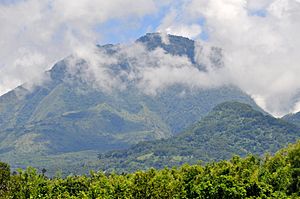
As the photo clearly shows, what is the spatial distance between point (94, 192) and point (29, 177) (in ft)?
118

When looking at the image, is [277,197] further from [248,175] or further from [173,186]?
[173,186]

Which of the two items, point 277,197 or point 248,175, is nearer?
point 277,197

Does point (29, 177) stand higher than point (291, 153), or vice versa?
point (291, 153)

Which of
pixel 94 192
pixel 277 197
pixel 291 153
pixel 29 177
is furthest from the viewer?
pixel 291 153

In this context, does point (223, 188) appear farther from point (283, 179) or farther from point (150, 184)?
point (283, 179)

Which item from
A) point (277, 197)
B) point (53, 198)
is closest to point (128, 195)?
point (53, 198)

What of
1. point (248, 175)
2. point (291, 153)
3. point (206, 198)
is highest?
point (291, 153)

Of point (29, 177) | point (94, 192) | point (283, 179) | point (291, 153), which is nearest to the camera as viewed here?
point (94, 192)

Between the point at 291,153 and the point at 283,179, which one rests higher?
the point at 291,153

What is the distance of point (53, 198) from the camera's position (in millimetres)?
133500

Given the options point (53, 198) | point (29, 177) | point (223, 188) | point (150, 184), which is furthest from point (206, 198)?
point (29, 177)

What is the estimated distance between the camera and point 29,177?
14300 cm

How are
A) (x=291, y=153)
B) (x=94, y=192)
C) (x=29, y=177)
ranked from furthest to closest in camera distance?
1. (x=291, y=153)
2. (x=29, y=177)
3. (x=94, y=192)

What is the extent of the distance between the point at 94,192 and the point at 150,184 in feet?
46.5
